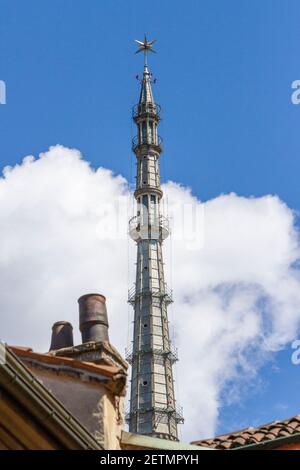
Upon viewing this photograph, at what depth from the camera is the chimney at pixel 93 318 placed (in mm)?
9312

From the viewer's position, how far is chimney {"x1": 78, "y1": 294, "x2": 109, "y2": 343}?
9.31 m

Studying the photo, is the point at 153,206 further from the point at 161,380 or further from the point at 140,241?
the point at 161,380

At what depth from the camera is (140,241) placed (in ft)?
153

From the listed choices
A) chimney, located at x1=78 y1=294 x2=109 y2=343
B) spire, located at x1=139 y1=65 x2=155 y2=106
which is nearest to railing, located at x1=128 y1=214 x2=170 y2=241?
spire, located at x1=139 y1=65 x2=155 y2=106

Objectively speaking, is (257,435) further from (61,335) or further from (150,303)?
(150,303)

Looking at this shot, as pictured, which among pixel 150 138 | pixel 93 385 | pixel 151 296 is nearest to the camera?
pixel 93 385

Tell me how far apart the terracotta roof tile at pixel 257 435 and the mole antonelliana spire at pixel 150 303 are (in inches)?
1163

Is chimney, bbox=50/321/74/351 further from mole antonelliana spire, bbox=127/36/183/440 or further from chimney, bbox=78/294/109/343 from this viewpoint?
mole antonelliana spire, bbox=127/36/183/440

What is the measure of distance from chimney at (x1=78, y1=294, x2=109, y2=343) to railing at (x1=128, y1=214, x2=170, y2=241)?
36569 millimetres

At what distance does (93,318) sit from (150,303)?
1351 inches

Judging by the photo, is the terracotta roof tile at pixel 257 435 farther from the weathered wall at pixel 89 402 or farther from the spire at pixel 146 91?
the spire at pixel 146 91
